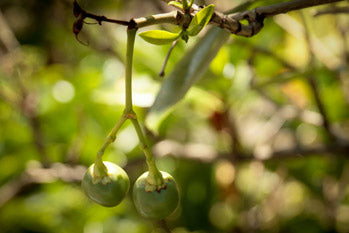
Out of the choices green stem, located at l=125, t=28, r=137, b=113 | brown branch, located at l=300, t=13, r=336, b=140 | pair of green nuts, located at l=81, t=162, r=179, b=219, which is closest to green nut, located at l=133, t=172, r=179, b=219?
pair of green nuts, located at l=81, t=162, r=179, b=219

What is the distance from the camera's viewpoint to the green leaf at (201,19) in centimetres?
64

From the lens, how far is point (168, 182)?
0.74 m

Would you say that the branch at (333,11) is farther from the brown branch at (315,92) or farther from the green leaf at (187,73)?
the brown branch at (315,92)

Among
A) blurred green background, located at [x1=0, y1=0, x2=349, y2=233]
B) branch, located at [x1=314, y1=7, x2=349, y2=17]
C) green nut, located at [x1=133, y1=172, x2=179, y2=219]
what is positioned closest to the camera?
green nut, located at [x1=133, y1=172, x2=179, y2=219]

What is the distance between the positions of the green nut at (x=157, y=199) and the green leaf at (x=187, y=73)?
0.19 m

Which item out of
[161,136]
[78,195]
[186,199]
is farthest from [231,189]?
[78,195]

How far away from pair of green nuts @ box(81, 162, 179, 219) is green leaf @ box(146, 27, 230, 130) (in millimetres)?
187

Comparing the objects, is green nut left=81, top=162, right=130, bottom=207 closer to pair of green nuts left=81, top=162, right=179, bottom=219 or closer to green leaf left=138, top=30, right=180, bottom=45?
pair of green nuts left=81, top=162, right=179, bottom=219

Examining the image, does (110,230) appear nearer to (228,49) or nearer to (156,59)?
(156,59)

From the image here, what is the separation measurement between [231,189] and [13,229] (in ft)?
2.43

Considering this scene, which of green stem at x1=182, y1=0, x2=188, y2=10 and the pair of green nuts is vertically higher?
green stem at x1=182, y1=0, x2=188, y2=10

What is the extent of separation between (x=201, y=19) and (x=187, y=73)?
0.28 m

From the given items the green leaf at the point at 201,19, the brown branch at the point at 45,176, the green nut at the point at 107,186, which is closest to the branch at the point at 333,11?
the green leaf at the point at 201,19

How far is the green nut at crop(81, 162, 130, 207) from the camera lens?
2.41 ft
